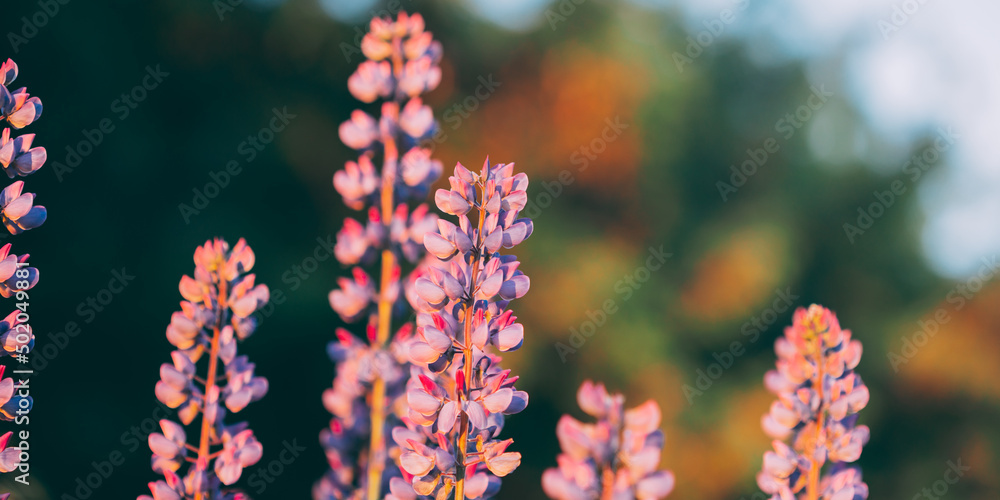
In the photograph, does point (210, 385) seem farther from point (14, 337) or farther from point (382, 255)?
point (382, 255)

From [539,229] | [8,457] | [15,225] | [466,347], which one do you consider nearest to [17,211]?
[15,225]

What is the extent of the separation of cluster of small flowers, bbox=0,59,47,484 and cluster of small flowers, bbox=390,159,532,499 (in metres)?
0.44

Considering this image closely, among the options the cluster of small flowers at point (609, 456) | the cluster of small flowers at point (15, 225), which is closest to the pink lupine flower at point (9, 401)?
the cluster of small flowers at point (15, 225)

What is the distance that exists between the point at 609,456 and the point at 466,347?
211 millimetres

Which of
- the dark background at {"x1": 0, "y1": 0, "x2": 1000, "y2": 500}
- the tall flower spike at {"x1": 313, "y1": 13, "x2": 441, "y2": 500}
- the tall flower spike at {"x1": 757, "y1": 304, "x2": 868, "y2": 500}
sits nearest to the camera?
the tall flower spike at {"x1": 757, "y1": 304, "x2": 868, "y2": 500}

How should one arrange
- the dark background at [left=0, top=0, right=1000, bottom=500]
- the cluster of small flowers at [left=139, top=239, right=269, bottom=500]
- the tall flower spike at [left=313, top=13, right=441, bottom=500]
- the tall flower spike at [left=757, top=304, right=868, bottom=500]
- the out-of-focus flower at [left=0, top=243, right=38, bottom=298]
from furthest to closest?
the dark background at [left=0, top=0, right=1000, bottom=500], the tall flower spike at [left=313, top=13, right=441, bottom=500], the tall flower spike at [left=757, top=304, right=868, bottom=500], the cluster of small flowers at [left=139, top=239, right=269, bottom=500], the out-of-focus flower at [left=0, top=243, right=38, bottom=298]

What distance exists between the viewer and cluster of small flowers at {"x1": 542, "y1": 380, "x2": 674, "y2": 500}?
2.43 ft

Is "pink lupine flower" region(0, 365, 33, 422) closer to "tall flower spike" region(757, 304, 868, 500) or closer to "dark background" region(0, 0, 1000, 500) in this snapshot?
"tall flower spike" region(757, 304, 868, 500)

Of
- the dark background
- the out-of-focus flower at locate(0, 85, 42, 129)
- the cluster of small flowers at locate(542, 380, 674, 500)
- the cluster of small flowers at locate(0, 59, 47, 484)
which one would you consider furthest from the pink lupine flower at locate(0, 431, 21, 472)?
the dark background

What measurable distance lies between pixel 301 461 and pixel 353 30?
119 inches

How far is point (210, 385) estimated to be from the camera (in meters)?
0.88

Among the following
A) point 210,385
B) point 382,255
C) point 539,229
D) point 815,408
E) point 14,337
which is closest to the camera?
point 14,337

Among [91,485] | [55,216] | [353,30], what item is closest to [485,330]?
[91,485]

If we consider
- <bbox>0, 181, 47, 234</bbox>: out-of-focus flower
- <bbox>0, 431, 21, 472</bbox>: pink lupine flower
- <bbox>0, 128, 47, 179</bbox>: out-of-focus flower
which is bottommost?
<bbox>0, 431, 21, 472</bbox>: pink lupine flower
